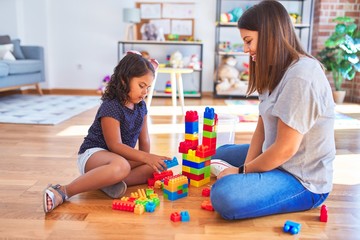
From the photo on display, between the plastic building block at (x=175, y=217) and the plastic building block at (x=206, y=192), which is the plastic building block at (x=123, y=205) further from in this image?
the plastic building block at (x=206, y=192)

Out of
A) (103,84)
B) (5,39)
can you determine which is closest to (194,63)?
(103,84)

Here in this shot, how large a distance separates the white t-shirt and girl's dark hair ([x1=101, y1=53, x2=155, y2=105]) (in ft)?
1.56

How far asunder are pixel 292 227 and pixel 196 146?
54 centimetres

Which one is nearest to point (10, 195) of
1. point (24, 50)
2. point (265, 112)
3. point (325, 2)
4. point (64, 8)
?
point (265, 112)

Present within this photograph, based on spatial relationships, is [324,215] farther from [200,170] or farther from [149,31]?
[149,31]

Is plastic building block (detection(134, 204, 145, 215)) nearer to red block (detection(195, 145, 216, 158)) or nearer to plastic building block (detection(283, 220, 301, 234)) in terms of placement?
red block (detection(195, 145, 216, 158))

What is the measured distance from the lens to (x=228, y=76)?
463 cm

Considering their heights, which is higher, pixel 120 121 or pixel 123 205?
pixel 120 121

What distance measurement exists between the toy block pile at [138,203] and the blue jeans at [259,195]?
0.23 m

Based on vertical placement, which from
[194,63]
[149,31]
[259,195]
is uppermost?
[149,31]

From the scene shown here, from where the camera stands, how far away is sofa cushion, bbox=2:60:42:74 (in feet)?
12.6

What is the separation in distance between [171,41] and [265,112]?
3418 mm

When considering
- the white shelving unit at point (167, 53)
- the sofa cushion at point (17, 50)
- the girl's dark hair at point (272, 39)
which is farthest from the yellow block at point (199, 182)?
the sofa cushion at point (17, 50)

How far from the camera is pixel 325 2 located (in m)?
4.45
